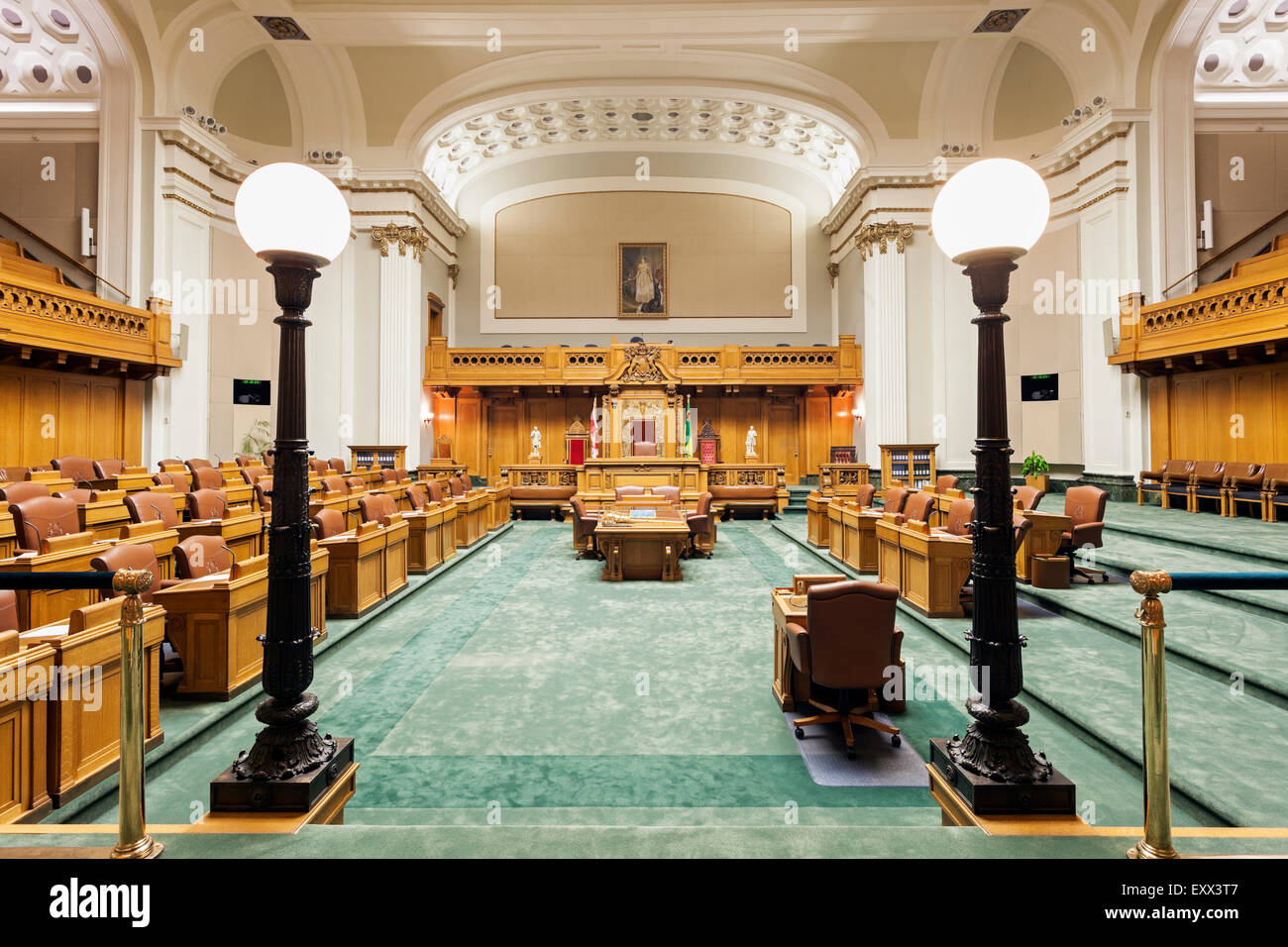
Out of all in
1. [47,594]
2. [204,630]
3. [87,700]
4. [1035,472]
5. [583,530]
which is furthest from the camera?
[1035,472]

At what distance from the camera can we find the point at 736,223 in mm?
19156

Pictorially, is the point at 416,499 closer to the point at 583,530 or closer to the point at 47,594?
the point at 583,530

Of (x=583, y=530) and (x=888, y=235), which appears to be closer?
(x=583, y=530)

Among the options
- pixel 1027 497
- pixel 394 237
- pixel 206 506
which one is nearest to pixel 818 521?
pixel 1027 497

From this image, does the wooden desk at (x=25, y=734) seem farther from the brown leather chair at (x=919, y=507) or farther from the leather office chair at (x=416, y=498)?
the brown leather chair at (x=919, y=507)

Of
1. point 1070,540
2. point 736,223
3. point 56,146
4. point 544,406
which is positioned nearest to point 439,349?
point 544,406

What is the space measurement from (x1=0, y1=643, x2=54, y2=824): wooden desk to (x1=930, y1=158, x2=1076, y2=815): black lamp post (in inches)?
145

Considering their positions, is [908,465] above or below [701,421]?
below

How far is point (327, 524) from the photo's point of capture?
20.0ft

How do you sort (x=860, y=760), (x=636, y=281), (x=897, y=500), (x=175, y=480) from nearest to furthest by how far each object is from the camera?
(x=860, y=760) < (x=897, y=500) < (x=175, y=480) < (x=636, y=281)

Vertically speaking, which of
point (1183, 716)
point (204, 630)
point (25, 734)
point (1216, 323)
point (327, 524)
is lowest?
point (1183, 716)

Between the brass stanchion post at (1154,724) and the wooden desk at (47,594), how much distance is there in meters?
5.51

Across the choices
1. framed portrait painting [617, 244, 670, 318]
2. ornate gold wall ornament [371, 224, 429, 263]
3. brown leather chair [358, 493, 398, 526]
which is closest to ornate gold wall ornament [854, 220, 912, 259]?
framed portrait painting [617, 244, 670, 318]

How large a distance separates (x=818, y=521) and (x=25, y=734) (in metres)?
9.05
